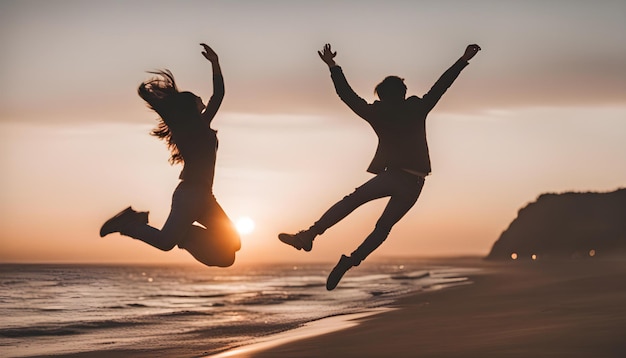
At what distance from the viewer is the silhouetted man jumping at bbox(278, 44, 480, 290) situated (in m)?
7.90

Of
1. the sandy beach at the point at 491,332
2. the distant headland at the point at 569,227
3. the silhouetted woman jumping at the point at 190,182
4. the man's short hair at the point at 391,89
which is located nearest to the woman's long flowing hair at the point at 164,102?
the silhouetted woman jumping at the point at 190,182

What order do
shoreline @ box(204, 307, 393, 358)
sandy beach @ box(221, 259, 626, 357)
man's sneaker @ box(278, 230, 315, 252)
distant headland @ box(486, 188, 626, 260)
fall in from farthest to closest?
distant headland @ box(486, 188, 626, 260) → shoreline @ box(204, 307, 393, 358) → sandy beach @ box(221, 259, 626, 357) → man's sneaker @ box(278, 230, 315, 252)

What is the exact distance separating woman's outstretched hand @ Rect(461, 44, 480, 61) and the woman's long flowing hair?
303cm

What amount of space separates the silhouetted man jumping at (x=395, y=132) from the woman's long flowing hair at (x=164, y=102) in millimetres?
1614

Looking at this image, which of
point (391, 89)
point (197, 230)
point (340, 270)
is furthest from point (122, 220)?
point (391, 89)

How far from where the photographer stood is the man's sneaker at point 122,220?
812 cm

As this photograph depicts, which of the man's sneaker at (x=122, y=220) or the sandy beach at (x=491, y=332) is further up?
the man's sneaker at (x=122, y=220)

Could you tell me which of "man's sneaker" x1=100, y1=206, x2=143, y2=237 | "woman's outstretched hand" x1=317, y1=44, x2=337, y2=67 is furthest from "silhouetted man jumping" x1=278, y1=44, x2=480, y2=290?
"man's sneaker" x1=100, y1=206, x2=143, y2=237

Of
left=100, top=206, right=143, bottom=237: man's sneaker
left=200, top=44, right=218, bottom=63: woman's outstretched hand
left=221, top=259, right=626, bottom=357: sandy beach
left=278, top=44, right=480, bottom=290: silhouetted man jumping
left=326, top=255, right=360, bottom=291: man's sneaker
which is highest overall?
left=200, top=44, right=218, bottom=63: woman's outstretched hand

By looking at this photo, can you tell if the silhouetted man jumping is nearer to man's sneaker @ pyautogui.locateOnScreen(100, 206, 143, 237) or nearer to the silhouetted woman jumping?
the silhouetted woman jumping

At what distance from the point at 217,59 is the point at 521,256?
174m

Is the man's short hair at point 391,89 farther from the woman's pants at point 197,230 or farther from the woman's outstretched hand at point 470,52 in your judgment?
the woman's pants at point 197,230

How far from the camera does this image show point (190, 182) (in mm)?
7863

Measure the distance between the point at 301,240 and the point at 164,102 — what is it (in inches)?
82.3
